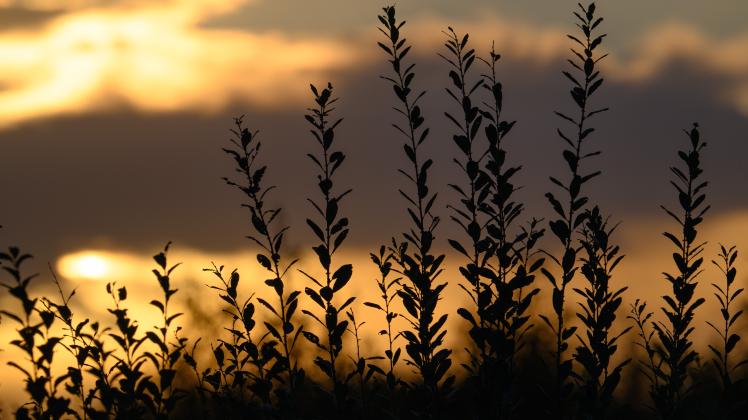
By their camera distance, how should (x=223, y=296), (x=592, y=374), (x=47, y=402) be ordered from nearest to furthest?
(x=47, y=402) → (x=592, y=374) → (x=223, y=296)

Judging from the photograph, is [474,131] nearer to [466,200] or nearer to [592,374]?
[466,200]

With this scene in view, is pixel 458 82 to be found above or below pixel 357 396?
above

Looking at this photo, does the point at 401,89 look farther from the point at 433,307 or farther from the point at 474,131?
the point at 433,307

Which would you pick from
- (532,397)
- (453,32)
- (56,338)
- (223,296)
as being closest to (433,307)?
(223,296)

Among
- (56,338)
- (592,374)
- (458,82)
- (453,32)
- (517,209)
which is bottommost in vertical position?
(592,374)

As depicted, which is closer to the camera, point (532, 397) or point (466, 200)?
point (466, 200)

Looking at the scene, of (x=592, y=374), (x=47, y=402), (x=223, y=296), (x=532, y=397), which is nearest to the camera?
(x=47, y=402)

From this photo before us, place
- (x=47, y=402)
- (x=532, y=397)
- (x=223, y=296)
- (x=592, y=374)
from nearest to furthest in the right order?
(x=47, y=402) → (x=592, y=374) → (x=223, y=296) → (x=532, y=397)

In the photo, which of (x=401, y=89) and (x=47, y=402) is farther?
(x=401, y=89)

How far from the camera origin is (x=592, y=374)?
34.7 ft

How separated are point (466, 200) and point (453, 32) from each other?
225 cm

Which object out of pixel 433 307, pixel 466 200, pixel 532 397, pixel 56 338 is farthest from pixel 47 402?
pixel 532 397

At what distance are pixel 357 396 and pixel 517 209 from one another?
3098 millimetres

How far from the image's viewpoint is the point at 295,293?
423 inches
